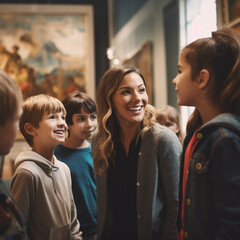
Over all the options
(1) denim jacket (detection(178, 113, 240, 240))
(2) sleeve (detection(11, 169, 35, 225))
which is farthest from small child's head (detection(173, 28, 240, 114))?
(2) sleeve (detection(11, 169, 35, 225))

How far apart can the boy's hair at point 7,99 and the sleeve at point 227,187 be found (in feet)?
3.05

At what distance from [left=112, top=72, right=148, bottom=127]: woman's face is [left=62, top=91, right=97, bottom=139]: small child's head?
2.23 ft

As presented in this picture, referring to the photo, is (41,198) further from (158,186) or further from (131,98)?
(131,98)

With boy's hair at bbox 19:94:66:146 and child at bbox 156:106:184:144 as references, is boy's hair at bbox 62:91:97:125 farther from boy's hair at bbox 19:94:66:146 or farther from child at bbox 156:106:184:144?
child at bbox 156:106:184:144

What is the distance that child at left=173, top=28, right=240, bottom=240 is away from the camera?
1.40 metres

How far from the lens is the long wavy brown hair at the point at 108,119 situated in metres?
2.35

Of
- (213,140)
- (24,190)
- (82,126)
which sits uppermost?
(82,126)

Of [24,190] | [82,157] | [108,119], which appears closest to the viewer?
[24,190]

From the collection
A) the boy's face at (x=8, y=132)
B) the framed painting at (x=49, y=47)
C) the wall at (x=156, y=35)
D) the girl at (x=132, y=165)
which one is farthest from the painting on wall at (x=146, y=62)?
the boy's face at (x=8, y=132)

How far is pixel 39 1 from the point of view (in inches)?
286

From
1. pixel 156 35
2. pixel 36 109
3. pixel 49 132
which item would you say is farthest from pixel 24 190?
pixel 156 35

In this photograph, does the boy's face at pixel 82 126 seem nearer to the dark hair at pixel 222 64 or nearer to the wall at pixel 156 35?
the dark hair at pixel 222 64

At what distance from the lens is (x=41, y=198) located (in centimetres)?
206

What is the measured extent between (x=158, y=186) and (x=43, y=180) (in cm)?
79
